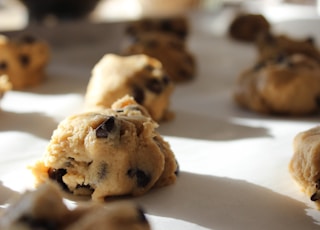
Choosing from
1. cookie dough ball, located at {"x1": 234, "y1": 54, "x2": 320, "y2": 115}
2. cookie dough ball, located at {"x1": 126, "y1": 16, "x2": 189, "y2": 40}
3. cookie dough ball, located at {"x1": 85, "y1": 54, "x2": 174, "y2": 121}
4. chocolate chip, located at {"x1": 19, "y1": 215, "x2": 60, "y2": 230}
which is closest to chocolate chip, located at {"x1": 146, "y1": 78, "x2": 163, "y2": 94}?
cookie dough ball, located at {"x1": 85, "y1": 54, "x2": 174, "y2": 121}

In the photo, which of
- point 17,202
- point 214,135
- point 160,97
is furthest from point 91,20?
point 17,202

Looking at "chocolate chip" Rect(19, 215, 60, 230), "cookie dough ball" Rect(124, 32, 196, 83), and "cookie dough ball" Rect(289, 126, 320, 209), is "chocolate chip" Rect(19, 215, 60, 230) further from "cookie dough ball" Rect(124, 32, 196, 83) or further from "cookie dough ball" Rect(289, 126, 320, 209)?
"cookie dough ball" Rect(124, 32, 196, 83)

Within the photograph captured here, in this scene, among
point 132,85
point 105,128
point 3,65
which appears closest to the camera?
point 105,128

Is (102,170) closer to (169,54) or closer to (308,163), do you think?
(308,163)

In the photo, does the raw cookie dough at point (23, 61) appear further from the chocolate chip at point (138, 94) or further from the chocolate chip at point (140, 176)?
the chocolate chip at point (140, 176)

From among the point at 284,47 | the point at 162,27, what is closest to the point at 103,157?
the point at 284,47

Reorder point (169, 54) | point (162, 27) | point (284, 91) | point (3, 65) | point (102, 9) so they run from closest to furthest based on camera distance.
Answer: point (284, 91) < point (3, 65) < point (169, 54) < point (162, 27) < point (102, 9)
